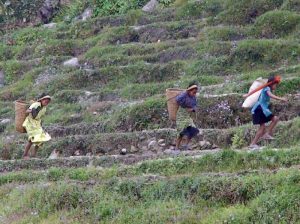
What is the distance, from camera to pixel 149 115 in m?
18.0

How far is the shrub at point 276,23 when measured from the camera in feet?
75.7

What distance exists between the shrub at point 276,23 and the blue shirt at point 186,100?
972 centimetres

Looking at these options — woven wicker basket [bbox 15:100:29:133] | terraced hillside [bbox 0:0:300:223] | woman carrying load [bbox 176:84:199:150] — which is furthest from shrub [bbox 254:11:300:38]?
woven wicker basket [bbox 15:100:29:133]

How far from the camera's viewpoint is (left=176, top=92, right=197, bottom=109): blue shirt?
14.2 metres

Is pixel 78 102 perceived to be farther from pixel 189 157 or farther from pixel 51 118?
pixel 189 157

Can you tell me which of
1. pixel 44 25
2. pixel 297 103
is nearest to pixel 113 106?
pixel 297 103

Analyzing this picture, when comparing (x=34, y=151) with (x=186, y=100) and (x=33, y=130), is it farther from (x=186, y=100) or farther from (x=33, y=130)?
(x=186, y=100)

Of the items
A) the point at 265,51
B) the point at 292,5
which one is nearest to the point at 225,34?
the point at 292,5

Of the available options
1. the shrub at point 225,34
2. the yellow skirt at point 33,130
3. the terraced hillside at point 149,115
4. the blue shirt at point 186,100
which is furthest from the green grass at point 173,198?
the shrub at point 225,34

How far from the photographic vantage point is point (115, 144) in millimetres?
16125

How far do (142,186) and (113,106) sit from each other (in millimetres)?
9330

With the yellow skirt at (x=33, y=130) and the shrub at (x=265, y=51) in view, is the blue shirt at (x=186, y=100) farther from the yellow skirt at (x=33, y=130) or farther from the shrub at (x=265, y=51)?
the shrub at (x=265, y=51)

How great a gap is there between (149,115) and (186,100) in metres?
3.89

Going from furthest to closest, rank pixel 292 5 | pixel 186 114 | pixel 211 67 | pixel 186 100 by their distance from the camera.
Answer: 1. pixel 292 5
2. pixel 211 67
3. pixel 186 114
4. pixel 186 100
